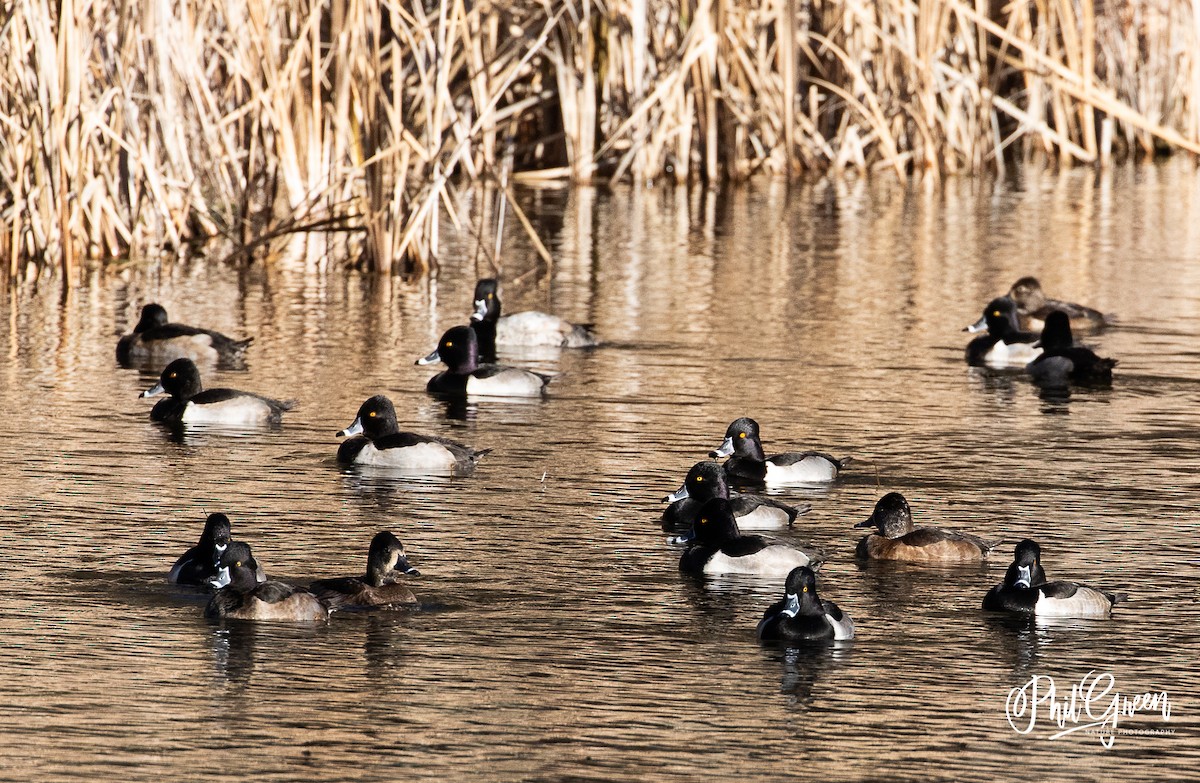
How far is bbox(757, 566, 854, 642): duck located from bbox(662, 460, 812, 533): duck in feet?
7.10

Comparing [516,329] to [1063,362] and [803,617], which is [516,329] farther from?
[803,617]

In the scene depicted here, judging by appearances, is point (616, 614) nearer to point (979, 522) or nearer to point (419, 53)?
point (979, 522)

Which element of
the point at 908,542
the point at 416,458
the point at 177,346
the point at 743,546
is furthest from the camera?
the point at 177,346

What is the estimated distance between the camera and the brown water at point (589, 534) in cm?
802

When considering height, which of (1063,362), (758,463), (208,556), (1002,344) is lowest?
(208,556)

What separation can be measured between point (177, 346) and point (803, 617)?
9.07 meters

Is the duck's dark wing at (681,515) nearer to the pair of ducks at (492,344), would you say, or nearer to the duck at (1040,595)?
the duck at (1040,595)

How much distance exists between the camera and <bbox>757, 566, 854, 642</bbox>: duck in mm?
9148

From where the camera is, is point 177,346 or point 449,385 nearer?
point 449,385

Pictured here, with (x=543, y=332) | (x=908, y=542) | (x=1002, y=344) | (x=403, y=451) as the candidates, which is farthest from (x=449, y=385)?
(x=908, y=542)

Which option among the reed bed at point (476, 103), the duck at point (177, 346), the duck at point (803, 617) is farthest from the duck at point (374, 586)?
the reed bed at point (476, 103)

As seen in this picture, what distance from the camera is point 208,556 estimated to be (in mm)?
9836

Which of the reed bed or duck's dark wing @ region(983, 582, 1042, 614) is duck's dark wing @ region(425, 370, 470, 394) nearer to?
the reed bed

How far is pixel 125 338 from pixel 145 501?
5557mm
